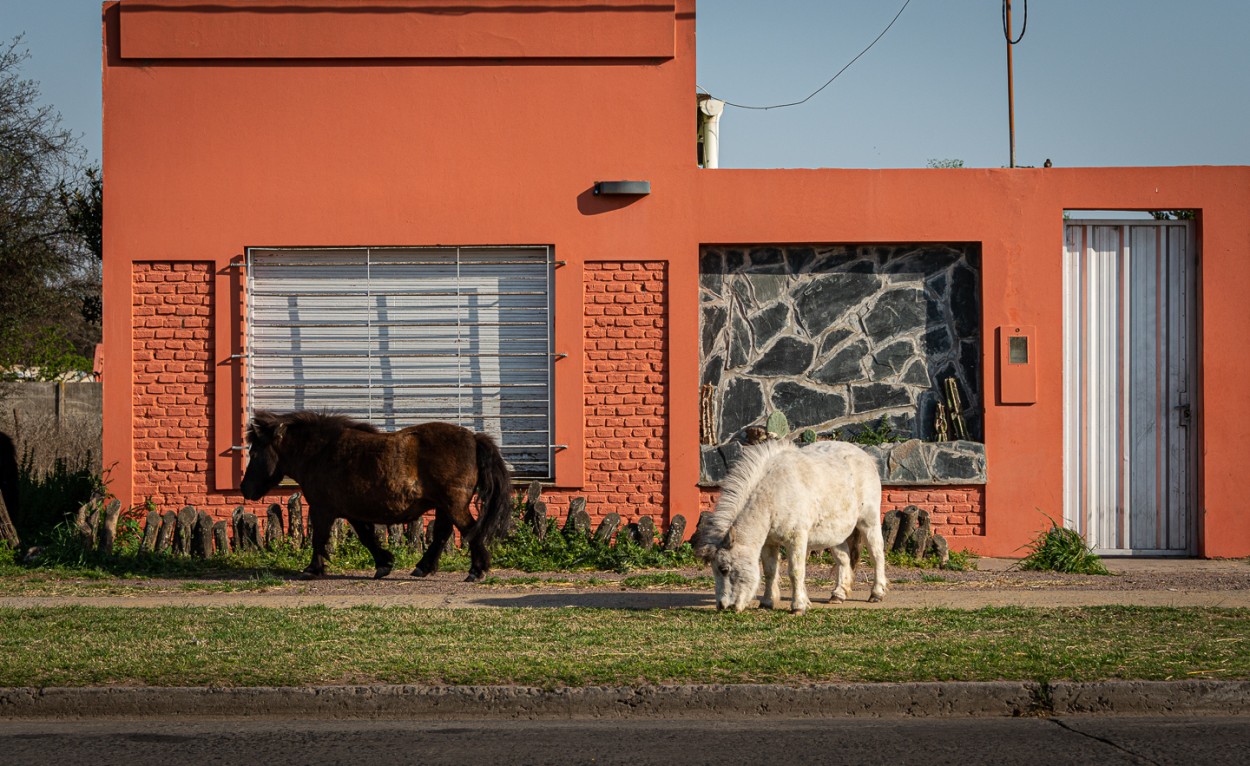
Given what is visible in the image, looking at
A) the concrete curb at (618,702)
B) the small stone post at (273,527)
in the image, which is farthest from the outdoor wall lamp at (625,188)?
the concrete curb at (618,702)

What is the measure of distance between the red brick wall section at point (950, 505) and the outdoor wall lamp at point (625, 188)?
10.7 ft

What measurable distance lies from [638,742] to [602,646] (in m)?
1.64

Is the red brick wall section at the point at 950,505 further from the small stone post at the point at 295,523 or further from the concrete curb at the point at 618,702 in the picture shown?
the concrete curb at the point at 618,702

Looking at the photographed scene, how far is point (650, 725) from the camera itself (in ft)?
22.1

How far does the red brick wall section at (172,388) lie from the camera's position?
13.5m

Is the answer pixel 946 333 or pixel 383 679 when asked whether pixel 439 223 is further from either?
pixel 383 679

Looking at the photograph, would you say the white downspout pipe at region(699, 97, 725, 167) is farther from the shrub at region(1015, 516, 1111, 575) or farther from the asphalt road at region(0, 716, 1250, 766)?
the asphalt road at region(0, 716, 1250, 766)

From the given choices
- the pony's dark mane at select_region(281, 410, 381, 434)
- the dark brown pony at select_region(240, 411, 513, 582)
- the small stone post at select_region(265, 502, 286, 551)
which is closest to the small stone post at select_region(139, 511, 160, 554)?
the small stone post at select_region(265, 502, 286, 551)

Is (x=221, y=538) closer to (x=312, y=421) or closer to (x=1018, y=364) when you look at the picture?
(x=312, y=421)

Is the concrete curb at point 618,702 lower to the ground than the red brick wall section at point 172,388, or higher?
lower

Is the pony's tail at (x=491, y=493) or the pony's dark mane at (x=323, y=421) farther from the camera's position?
the pony's dark mane at (x=323, y=421)

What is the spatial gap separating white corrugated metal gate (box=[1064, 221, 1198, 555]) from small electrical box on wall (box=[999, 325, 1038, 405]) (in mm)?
467

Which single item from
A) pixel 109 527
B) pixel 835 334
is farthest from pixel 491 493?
pixel 835 334

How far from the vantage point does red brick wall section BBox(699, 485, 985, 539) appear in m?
13.4
